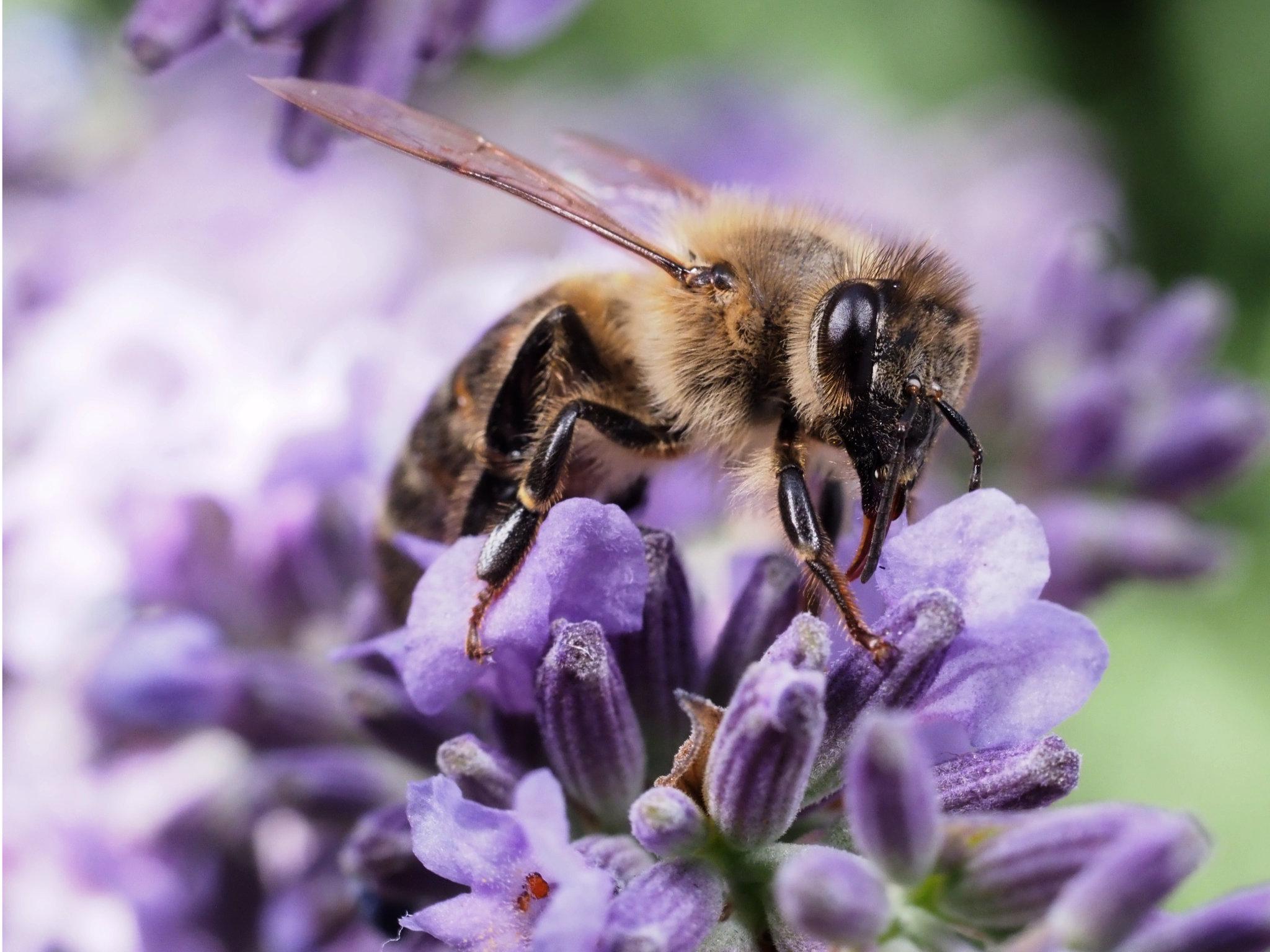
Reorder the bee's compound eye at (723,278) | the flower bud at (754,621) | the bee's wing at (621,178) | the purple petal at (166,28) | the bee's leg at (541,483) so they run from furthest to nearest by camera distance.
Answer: the bee's wing at (621,178), the purple petal at (166,28), the bee's compound eye at (723,278), the flower bud at (754,621), the bee's leg at (541,483)

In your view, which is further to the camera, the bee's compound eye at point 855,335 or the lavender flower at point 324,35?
the lavender flower at point 324,35

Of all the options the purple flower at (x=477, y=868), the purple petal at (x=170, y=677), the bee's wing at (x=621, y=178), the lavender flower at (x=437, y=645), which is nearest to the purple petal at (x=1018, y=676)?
the lavender flower at (x=437, y=645)

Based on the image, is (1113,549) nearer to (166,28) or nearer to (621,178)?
(621,178)

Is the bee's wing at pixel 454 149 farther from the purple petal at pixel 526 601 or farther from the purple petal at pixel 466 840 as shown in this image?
the purple petal at pixel 466 840

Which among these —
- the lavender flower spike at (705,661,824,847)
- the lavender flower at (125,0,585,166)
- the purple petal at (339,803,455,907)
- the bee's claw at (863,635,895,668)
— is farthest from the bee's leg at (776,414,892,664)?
the lavender flower at (125,0,585,166)

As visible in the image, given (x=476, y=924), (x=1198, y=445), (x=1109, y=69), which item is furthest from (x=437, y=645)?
(x=1109, y=69)

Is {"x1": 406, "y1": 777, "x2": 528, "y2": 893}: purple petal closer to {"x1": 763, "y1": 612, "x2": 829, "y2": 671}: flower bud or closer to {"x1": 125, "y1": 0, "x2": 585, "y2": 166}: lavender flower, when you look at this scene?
{"x1": 763, "y1": 612, "x2": 829, "y2": 671}: flower bud

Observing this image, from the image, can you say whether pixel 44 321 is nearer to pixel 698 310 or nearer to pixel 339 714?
pixel 339 714
